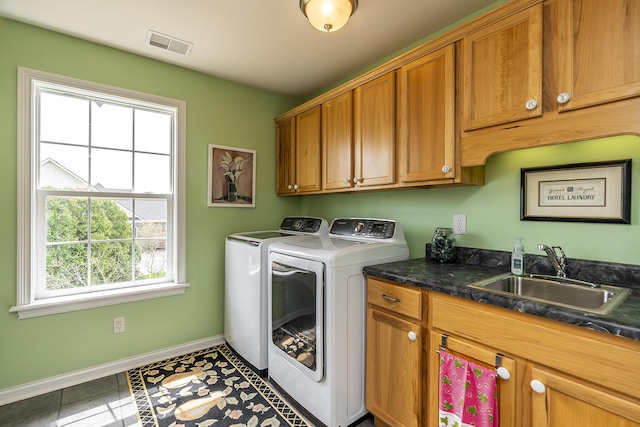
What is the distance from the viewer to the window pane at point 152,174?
2.48m

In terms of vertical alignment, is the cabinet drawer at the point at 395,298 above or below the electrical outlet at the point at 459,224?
below

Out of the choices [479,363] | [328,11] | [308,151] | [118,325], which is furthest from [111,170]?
[479,363]

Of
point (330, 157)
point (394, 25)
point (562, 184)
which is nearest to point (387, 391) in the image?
point (562, 184)

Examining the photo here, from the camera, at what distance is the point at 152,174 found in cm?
255

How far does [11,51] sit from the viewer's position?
6.38 feet

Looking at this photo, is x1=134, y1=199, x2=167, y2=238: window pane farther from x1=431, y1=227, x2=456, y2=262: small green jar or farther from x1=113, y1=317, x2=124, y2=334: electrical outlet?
x1=431, y1=227, x2=456, y2=262: small green jar

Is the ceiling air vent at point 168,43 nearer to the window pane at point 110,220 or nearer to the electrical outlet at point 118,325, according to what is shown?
the window pane at point 110,220

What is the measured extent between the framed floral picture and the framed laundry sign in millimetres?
2271

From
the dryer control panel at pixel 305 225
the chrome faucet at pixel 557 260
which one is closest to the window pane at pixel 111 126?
the dryer control panel at pixel 305 225

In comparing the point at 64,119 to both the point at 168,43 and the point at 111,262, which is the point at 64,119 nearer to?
the point at 168,43

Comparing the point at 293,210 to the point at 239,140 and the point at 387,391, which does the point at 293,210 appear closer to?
the point at 239,140

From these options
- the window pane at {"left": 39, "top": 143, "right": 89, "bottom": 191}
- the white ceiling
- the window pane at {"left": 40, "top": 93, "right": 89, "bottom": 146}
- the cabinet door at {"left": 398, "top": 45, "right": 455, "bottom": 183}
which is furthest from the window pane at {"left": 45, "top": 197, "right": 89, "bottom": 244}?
the cabinet door at {"left": 398, "top": 45, "right": 455, "bottom": 183}

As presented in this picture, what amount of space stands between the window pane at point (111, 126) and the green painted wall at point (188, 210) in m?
0.20

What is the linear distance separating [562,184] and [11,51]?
3424mm
